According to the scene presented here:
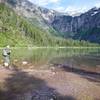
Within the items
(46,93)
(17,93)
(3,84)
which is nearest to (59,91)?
(46,93)

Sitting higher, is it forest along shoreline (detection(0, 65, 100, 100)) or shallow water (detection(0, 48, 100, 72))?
forest along shoreline (detection(0, 65, 100, 100))

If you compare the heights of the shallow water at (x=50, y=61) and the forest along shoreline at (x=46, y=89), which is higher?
the forest along shoreline at (x=46, y=89)

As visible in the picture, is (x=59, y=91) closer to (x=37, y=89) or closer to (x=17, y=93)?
(x=37, y=89)

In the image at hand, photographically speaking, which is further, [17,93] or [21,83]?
[21,83]

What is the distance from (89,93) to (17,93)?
263 inches

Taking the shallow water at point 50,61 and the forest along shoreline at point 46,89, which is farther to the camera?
the shallow water at point 50,61

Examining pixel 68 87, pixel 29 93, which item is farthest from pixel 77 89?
pixel 29 93

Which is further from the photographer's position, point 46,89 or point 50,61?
point 50,61

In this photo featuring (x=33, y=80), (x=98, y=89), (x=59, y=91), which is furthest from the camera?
(x=33, y=80)

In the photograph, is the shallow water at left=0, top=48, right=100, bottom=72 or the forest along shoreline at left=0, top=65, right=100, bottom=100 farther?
the shallow water at left=0, top=48, right=100, bottom=72

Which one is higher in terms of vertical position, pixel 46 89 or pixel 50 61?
pixel 46 89

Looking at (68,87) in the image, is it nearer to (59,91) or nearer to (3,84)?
(59,91)

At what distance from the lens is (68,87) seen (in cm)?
2906

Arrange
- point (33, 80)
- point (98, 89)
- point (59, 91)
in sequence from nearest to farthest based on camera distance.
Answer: point (59, 91) → point (98, 89) → point (33, 80)
